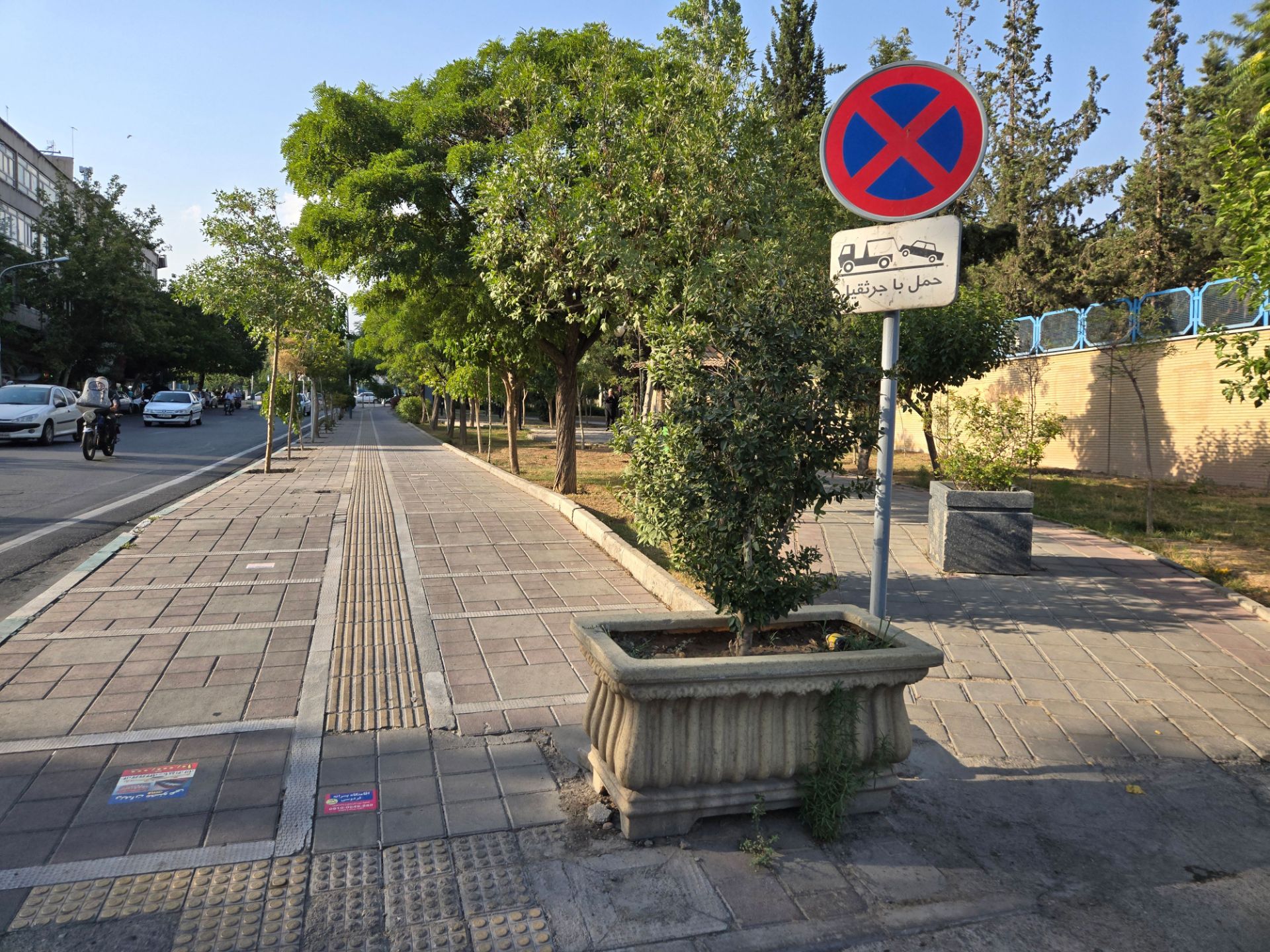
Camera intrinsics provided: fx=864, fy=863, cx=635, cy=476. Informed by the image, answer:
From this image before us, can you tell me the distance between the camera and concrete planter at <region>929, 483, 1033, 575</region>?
788cm

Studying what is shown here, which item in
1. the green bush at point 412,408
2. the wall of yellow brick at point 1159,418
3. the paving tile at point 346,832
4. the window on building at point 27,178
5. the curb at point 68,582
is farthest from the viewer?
the window on building at point 27,178

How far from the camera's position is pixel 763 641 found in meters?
3.93

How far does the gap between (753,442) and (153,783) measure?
111 inches

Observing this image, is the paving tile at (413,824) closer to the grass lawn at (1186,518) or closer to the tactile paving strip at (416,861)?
the tactile paving strip at (416,861)

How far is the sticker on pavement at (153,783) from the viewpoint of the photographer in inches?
135

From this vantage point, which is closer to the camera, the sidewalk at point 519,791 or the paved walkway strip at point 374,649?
the sidewalk at point 519,791

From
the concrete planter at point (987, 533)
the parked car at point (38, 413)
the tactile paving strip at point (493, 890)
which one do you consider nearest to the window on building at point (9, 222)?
the parked car at point (38, 413)

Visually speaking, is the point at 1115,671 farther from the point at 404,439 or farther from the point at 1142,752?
the point at 404,439

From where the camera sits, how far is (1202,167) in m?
20.8

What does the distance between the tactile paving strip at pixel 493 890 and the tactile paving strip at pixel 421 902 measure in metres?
0.03

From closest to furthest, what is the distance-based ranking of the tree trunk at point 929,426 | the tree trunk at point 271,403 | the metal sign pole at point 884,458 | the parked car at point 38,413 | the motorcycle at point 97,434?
the metal sign pole at point 884,458, the tree trunk at point 929,426, the tree trunk at point 271,403, the motorcycle at point 97,434, the parked car at point 38,413

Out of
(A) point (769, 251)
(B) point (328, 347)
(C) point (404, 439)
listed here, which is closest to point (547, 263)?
(A) point (769, 251)

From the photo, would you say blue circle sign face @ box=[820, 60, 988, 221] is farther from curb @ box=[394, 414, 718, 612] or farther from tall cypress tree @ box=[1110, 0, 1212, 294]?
tall cypress tree @ box=[1110, 0, 1212, 294]

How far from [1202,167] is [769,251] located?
70.2ft
